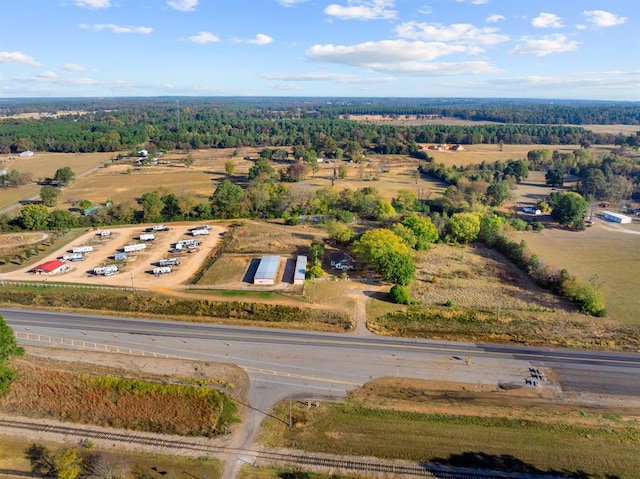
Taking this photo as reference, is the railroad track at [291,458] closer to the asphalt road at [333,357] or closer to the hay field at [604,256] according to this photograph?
the asphalt road at [333,357]

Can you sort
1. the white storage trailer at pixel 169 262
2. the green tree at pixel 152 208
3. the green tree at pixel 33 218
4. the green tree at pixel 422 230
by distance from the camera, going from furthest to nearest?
1. the green tree at pixel 152 208
2. the green tree at pixel 33 218
3. the green tree at pixel 422 230
4. the white storage trailer at pixel 169 262

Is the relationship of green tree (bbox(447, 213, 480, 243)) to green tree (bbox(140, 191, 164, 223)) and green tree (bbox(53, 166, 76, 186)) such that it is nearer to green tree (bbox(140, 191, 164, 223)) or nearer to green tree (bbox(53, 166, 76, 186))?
green tree (bbox(140, 191, 164, 223))

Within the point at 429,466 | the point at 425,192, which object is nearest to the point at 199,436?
the point at 429,466

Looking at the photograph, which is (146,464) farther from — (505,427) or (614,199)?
(614,199)

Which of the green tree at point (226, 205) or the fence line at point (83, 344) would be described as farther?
the green tree at point (226, 205)

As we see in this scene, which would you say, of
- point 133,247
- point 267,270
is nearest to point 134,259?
point 133,247

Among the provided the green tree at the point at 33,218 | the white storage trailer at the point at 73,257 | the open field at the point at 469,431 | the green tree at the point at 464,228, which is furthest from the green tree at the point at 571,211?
the green tree at the point at 33,218

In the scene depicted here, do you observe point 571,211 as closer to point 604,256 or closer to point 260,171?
point 604,256
